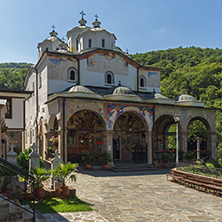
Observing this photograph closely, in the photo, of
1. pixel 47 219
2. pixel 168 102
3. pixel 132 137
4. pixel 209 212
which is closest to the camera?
pixel 47 219

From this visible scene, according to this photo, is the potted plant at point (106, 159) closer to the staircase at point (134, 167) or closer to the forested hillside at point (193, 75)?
the staircase at point (134, 167)

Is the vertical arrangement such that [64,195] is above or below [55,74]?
below

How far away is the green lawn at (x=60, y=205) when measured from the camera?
9164 millimetres

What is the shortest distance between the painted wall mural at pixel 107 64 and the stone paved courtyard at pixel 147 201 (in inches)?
525

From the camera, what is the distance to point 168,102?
25.0m

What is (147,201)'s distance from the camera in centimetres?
1095

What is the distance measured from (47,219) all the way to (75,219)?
82 centimetres

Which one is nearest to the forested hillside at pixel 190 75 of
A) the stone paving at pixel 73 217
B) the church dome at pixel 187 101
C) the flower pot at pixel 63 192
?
the church dome at pixel 187 101

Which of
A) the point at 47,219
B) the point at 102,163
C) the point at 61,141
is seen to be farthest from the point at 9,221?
the point at 102,163

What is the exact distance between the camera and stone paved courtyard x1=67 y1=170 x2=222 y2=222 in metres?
8.93

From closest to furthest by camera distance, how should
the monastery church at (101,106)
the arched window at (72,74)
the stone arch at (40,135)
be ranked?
1. the monastery church at (101,106)
2. the arched window at (72,74)
3. the stone arch at (40,135)

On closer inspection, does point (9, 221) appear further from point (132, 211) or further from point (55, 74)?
point (55, 74)

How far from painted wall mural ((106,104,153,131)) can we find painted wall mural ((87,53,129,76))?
5.57m

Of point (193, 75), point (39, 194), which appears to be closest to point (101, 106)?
point (39, 194)
